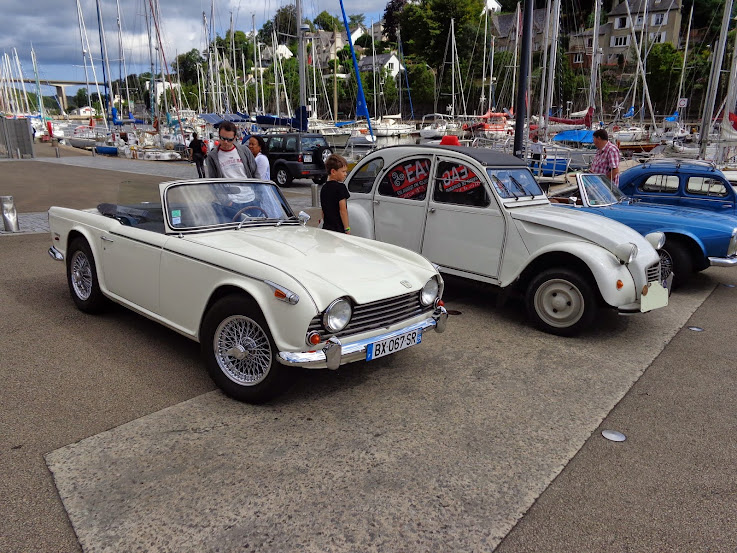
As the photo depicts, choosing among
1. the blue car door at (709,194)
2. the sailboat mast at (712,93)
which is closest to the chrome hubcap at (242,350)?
the blue car door at (709,194)

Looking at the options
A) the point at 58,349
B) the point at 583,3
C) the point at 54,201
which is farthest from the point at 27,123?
the point at 583,3

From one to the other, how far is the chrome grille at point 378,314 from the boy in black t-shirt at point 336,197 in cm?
217

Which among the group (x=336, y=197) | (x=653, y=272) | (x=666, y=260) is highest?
(x=336, y=197)

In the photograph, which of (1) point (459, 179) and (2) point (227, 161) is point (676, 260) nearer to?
(1) point (459, 179)

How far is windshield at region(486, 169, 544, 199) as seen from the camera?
5.95m

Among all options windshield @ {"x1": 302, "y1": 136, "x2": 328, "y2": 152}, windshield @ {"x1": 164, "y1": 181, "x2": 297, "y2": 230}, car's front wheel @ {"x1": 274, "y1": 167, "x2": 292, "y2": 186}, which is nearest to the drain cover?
windshield @ {"x1": 164, "y1": 181, "x2": 297, "y2": 230}

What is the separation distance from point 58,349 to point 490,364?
149 inches

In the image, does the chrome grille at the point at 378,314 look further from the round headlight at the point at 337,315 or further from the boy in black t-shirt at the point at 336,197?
the boy in black t-shirt at the point at 336,197

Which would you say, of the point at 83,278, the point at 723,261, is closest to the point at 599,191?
the point at 723,261

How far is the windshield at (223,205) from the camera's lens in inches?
176

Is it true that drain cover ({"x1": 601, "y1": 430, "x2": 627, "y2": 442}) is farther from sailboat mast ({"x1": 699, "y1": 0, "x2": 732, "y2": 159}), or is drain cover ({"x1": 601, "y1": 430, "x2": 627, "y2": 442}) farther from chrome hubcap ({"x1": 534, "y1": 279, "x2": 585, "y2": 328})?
sailboat mast ({"x1": 699, "y1": 0, "x2": 732, "y2": 159})

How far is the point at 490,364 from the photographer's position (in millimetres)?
4664

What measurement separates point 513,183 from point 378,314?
10.6ft

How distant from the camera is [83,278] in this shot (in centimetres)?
539
